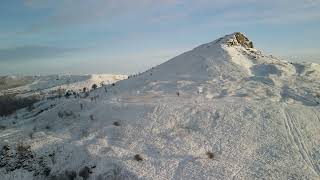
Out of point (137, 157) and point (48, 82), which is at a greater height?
point (137, 157)

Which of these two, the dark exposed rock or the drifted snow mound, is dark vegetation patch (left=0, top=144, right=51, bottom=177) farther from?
the dark exposed rock

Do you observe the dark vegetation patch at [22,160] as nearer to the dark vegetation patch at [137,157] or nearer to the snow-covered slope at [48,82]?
the dark vegetation patch at [137,157]

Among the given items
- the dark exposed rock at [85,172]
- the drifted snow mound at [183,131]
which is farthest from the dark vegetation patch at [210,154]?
the dark exposed rock at [85,172]

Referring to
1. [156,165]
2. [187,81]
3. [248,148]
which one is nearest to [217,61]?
[187,81]

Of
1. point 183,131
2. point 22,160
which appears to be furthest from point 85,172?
point 183,131

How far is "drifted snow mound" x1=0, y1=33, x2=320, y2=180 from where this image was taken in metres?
16.4

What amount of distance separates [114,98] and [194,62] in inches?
286

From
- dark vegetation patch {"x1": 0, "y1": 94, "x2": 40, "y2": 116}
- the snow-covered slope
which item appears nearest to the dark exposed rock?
dark vegetation patch {"x1": 0, "y1": 94, "x2": 40, "y2": 116}

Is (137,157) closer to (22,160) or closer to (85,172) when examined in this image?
(85,172)

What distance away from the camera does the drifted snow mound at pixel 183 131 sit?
1639 centimetres

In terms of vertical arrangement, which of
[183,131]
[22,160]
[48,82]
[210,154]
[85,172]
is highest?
[183,131]

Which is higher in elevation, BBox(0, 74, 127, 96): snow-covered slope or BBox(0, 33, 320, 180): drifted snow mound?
BBox(0, 33, 320, 180): drifted snow mound

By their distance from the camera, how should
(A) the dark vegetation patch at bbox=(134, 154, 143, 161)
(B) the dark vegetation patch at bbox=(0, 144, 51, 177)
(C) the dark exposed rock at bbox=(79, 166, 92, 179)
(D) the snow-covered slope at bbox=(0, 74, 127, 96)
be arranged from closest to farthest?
(C) the dark exposed rock at bbox=(79, 166, 92, 179), (A) the dark vegetation patch at bbox=(134, 154, 143, 161), (B) the dark vegetation patch at bbox=(0, 144, 51, 177), (D) the snow-covered slope at bbox=(0, 74, 127, 96)

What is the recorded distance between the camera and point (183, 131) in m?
19.1
